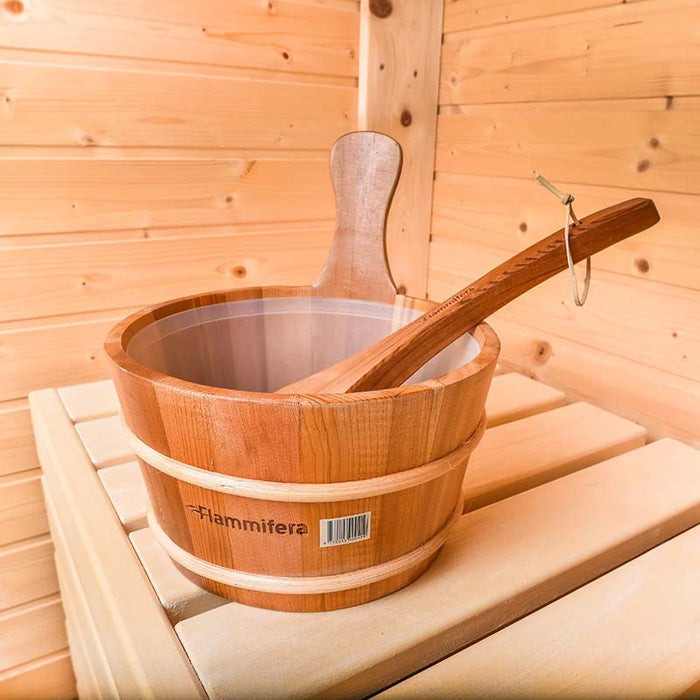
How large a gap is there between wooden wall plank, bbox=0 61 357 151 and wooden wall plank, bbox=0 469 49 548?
537mm

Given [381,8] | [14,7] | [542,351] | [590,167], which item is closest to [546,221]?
[590,167]

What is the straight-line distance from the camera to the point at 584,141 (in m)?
0.89

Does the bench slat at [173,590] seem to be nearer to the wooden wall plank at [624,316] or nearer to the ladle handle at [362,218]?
the ladle handle at [362,218]

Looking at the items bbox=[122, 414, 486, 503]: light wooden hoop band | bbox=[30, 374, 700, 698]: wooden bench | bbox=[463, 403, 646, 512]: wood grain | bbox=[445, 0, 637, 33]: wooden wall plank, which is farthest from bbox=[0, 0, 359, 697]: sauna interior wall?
bbox=[122, 414, 486, 503]: light wooden hoop band

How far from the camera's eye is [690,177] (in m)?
0.77

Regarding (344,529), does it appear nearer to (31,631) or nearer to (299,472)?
(299,472)

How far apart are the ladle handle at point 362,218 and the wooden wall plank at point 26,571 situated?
77 centimetres

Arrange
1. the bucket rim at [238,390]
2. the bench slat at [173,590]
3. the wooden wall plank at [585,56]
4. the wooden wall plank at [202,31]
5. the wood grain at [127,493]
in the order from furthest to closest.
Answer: the wooden wall plank at [202,31], the wooden wall plank at [585,56], the wood grain at [127,493], the bench slat at [173,590], the bucket rim at [238,390]

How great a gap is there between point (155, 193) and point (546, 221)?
0.63 metres

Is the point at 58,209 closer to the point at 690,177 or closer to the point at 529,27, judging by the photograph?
the point at 529,27

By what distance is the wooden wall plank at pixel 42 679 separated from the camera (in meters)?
1.13

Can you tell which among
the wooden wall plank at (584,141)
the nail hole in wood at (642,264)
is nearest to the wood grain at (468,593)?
the nail hole in wood at (642,264)

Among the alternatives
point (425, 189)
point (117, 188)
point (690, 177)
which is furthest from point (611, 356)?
point (117, 188)

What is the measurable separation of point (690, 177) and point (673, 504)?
1.31 ft
